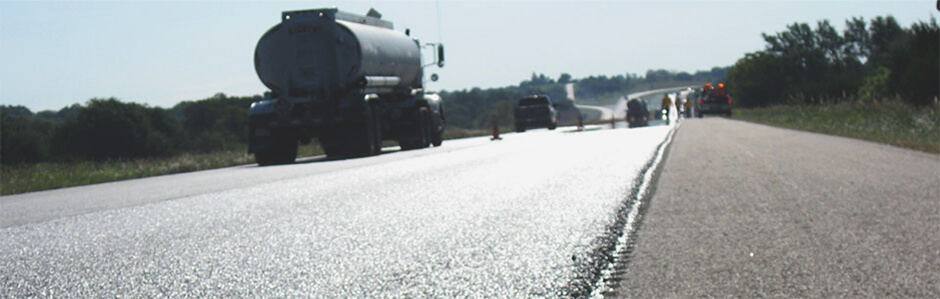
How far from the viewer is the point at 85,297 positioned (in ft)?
14.7

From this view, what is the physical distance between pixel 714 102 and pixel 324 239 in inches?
2660

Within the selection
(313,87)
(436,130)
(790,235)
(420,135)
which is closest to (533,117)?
(436,130)

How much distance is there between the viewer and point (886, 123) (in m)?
23.7

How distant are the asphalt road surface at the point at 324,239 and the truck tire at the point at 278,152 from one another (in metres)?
10.7

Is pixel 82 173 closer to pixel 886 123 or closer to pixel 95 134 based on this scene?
pixel 886 123

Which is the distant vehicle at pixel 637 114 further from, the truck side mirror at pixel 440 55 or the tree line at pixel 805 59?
the tree line at pixel 805 59

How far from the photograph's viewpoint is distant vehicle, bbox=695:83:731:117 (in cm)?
7088

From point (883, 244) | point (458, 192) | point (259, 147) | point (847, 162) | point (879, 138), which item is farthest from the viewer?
point (259, 147)

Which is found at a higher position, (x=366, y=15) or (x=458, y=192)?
(x=366, y=15)

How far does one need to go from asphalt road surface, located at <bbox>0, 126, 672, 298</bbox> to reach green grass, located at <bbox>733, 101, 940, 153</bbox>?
9150 millimetres

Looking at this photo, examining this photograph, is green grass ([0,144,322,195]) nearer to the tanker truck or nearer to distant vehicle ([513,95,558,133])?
the tanker truck

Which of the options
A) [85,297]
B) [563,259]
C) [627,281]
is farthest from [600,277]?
[85,297]

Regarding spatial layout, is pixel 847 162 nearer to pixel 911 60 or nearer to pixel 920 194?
pixel 920 194

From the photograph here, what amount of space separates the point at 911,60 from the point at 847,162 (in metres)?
27.6
